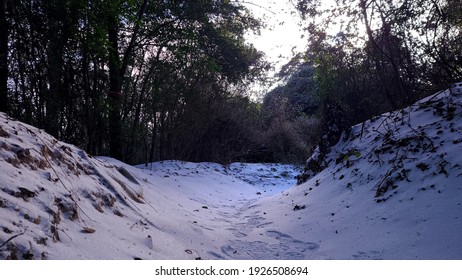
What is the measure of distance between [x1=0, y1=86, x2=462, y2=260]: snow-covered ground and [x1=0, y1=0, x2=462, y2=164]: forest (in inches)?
64.2

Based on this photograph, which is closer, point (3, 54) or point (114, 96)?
point (3, 54)

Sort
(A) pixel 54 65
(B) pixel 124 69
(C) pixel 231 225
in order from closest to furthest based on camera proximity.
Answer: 1. (C) pixel 231 225
2. (A) pixel 54 65
3. (B) pixel 124 69

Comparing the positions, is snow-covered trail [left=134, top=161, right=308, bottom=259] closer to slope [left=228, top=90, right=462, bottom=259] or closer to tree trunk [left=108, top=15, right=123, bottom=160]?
slope [left=228, top=90, right=462, bottom=259]

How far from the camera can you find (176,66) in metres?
9.35

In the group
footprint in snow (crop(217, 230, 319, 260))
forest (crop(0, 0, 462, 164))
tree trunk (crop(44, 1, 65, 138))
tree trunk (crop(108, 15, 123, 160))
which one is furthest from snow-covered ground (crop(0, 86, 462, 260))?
tree trunk (crop(108, 15, 123, 160))

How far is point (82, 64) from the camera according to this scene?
22.2 ft

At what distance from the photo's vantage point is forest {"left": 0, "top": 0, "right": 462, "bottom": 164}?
5.98 metres

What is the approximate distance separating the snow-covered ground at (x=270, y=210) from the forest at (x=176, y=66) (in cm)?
163

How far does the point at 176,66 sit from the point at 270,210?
5581 mm

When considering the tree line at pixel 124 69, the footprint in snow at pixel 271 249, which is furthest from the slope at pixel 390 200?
the tree line at pixel 124 69

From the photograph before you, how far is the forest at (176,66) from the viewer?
5.98 metres

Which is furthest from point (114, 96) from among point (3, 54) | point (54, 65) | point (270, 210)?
point (270, 210)

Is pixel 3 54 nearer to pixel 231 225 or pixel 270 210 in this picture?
pixel 231 225

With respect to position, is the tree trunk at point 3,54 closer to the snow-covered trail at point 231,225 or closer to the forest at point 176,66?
the forest at point 176,66
